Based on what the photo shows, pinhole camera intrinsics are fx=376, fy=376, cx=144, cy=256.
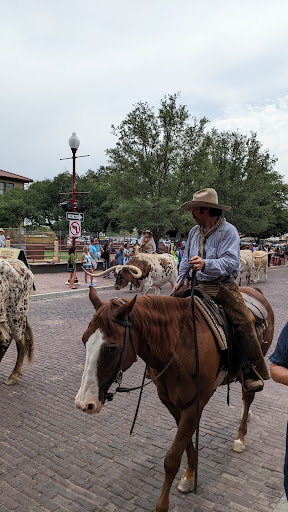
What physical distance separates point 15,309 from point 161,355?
11.7ft

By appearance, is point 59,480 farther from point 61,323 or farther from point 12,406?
point 61,323

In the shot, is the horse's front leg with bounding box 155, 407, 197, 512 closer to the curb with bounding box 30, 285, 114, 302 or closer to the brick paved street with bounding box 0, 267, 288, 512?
the brick paved street with bounding box 0, 267, 288, 512

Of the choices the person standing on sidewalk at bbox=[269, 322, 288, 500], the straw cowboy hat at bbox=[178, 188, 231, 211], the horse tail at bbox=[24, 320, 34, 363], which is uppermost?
the straw cowboy hat at bbox=[178, 188, 231, 211]

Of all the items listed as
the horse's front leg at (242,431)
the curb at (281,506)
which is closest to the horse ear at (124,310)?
the curb at (281,506)

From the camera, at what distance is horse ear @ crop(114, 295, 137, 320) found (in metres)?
2.55

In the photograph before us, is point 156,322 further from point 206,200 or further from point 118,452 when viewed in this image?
point 118,452

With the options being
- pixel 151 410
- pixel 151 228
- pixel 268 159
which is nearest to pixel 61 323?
pixel 151 410

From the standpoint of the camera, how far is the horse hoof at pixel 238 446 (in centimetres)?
402

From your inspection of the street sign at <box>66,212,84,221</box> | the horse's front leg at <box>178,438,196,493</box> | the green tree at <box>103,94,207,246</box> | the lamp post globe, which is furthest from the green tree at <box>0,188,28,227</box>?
the horse's front leg at <box>178,438,196,493</box>

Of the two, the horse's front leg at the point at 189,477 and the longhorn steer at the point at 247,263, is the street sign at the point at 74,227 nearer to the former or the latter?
the longhorn steer at the point at 247,263

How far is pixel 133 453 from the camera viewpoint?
3.96 meters

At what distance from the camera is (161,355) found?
115 inches

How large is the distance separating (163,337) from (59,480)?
183cm

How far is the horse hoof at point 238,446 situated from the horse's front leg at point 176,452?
1320 millimetres
